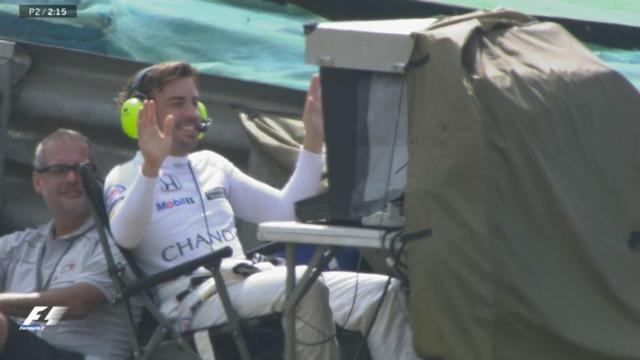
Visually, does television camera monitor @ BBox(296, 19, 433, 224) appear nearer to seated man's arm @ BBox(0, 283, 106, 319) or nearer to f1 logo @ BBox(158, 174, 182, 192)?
f1 logo @ BBox(158, 174, 182, 192)

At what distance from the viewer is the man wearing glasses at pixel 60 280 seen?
5371 millimetres

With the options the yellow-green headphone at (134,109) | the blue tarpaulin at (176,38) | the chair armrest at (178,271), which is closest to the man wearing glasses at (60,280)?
the yellow-green headphone at (134,109)

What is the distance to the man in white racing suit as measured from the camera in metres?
4.94

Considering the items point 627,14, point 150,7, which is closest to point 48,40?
point 150,7

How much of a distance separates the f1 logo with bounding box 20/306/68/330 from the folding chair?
0.22 metres

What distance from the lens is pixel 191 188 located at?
216 inches

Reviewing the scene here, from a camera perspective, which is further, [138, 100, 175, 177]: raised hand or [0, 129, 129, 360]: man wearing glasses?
[0, 129, 129, 360]: man wearing glasses

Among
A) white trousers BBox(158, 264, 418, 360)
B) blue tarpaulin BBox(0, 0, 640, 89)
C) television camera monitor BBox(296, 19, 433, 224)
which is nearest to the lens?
television camera monitor BBox(296, 19, 433, 224)

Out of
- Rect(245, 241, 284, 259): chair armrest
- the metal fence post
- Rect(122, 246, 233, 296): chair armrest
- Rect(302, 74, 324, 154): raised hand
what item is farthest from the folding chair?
the metal fence post

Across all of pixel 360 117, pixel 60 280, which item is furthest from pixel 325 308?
pixel 60 280

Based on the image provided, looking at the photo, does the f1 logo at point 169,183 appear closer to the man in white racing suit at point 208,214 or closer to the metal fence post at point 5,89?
the man in white racing suit at point 208,214

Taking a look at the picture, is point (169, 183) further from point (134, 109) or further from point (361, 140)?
point (361, 140)

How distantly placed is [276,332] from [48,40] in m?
2.49

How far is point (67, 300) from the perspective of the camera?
540 cm
